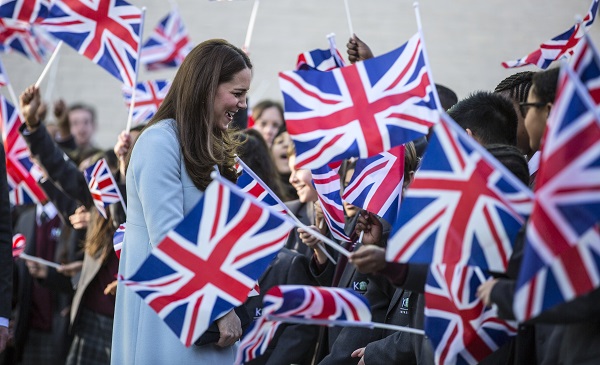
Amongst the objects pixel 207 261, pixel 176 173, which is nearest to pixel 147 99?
pixel 176 173

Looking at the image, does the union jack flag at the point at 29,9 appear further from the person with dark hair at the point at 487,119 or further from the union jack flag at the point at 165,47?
the union jack flag at the point at 165,47

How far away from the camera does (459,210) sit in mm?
3033

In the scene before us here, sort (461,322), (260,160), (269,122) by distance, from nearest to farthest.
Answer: (461,322) → (260,160) → (269,122)

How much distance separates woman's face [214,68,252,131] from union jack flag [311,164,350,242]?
0.75 meters

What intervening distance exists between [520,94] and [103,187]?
2.49 m

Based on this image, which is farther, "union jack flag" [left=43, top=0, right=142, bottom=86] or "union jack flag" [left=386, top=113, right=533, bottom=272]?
"union jack flag" [left=43, top=0, right=142, bottom=86]

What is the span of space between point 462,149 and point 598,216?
53 cm

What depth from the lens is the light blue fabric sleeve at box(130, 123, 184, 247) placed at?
367 cm

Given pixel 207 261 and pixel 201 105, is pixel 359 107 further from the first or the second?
pixel 207 261

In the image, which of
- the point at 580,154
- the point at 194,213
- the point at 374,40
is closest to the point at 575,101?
the point at 580,154

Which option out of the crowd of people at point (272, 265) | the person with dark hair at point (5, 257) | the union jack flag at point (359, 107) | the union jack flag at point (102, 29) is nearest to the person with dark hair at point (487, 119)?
the crowd of people at point (272, 265)

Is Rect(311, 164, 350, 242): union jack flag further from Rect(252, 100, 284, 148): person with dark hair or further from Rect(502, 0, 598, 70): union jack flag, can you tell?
Rect(252, 100, 284, 148): person with dark hair

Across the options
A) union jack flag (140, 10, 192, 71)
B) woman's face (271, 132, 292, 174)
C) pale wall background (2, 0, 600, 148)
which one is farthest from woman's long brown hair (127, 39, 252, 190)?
pale wall background (2, 0, 600, 148)

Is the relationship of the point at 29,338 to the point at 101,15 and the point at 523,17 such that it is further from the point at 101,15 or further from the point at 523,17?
the point at 523,17
